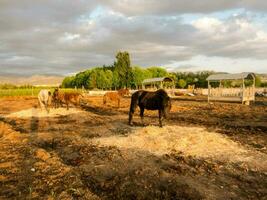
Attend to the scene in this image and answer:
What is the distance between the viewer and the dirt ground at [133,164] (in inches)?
262

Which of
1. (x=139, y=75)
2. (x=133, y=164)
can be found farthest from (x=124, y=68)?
A: (x=133, y=164)

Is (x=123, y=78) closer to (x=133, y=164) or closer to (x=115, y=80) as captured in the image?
(x=115, y=80)

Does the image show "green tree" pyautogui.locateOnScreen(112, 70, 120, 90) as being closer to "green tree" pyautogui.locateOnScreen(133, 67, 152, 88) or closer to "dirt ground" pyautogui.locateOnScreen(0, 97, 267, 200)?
"green tree" pyautogui.locateOnScreen(133, 67, 152, 88)

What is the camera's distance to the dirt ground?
665cm

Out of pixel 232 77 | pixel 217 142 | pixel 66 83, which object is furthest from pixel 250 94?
pixel 66 83

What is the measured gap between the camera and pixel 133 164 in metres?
8.68

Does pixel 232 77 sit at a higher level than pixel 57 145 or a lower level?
higher

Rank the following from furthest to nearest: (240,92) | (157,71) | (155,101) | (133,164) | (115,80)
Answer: (157,71) < (115,80) < (240,92) < (155,101) < (133,164)

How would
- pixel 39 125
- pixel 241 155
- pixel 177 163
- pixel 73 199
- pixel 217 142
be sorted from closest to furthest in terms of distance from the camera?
pixel 73 199 → pixel 177 163 → pixel 241 155 → pixel 217 142 → pixel 39 125

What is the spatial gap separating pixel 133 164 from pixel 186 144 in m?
2.86

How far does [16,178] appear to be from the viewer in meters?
7.72

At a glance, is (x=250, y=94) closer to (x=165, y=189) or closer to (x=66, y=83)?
(x=165, y=189)

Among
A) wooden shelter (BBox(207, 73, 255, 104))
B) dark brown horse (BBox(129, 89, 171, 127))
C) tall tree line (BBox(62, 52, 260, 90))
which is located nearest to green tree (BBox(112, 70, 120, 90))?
tall tree line (BBox(62, 52, 260, 90))

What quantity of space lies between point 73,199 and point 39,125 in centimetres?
1137
